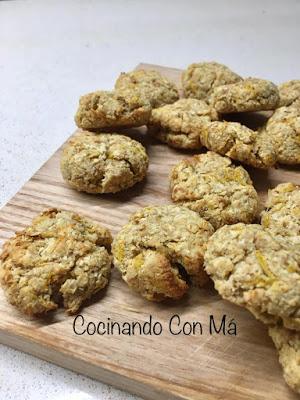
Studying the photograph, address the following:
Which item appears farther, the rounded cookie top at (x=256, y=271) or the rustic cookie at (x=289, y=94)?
the rustic cookie at (x=289, y=94)

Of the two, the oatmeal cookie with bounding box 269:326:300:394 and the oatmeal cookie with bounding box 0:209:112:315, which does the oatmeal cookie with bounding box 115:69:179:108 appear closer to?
the oatmeal cookie with bounding box 0:209:112:315

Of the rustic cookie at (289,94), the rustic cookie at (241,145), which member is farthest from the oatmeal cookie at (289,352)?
the rustic cookie at (289,94)

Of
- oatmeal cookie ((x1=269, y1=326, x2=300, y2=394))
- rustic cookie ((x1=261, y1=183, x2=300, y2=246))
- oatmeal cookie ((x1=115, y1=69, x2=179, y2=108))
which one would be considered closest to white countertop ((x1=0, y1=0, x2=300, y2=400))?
oatmeal cookie ((x1=115, y1=69, x2=179, y2=108))

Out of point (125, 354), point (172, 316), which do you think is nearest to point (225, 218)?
point (172, 316)

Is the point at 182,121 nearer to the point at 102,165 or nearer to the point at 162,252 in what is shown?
the point at 102,165

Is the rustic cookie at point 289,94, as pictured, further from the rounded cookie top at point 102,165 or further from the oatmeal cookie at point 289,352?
the oatmeal cookie at point 289,352

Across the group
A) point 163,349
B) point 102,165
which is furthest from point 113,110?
point 163,349
